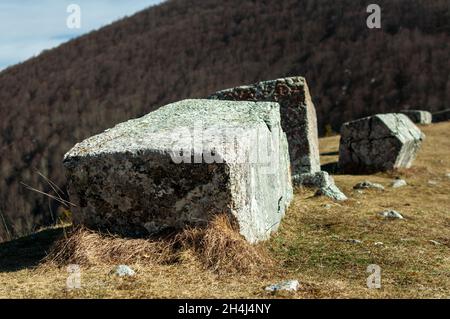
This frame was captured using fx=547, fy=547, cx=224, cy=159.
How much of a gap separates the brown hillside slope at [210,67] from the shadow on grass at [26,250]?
4020cm

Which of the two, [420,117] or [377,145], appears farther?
[420,117]

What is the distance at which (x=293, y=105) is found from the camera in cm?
1165

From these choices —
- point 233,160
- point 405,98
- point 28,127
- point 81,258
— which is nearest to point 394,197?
point 233,160

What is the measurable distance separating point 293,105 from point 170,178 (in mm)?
5868

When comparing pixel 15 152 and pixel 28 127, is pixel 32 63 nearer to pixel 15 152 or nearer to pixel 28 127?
pixel 28 127

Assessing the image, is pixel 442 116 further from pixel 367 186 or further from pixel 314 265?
pixel 314 265

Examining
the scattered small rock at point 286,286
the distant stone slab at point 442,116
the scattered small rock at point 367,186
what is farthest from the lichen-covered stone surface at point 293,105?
the distant stone slab at point 442,116

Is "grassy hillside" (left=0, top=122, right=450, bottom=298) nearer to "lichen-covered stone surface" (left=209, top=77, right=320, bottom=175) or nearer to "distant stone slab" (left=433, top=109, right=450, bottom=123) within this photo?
"lichen-covered stone surface" (left=209, top=77, right=320, bottom=175)

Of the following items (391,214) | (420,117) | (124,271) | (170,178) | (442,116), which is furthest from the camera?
(442,116)

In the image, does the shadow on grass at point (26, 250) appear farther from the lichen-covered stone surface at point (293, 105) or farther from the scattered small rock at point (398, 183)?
the scattered small rock at point (398, 183)

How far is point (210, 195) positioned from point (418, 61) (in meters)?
67.5

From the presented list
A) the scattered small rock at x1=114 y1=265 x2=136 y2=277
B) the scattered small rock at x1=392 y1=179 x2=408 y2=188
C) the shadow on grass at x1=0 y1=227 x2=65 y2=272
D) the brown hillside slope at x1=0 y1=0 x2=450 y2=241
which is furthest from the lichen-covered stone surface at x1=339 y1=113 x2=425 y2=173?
the brown hillside slope at x1=0 y1=0 x2=450 y2=241

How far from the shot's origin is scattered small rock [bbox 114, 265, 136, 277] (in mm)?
5583

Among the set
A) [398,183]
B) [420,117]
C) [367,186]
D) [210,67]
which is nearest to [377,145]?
[398,183]
